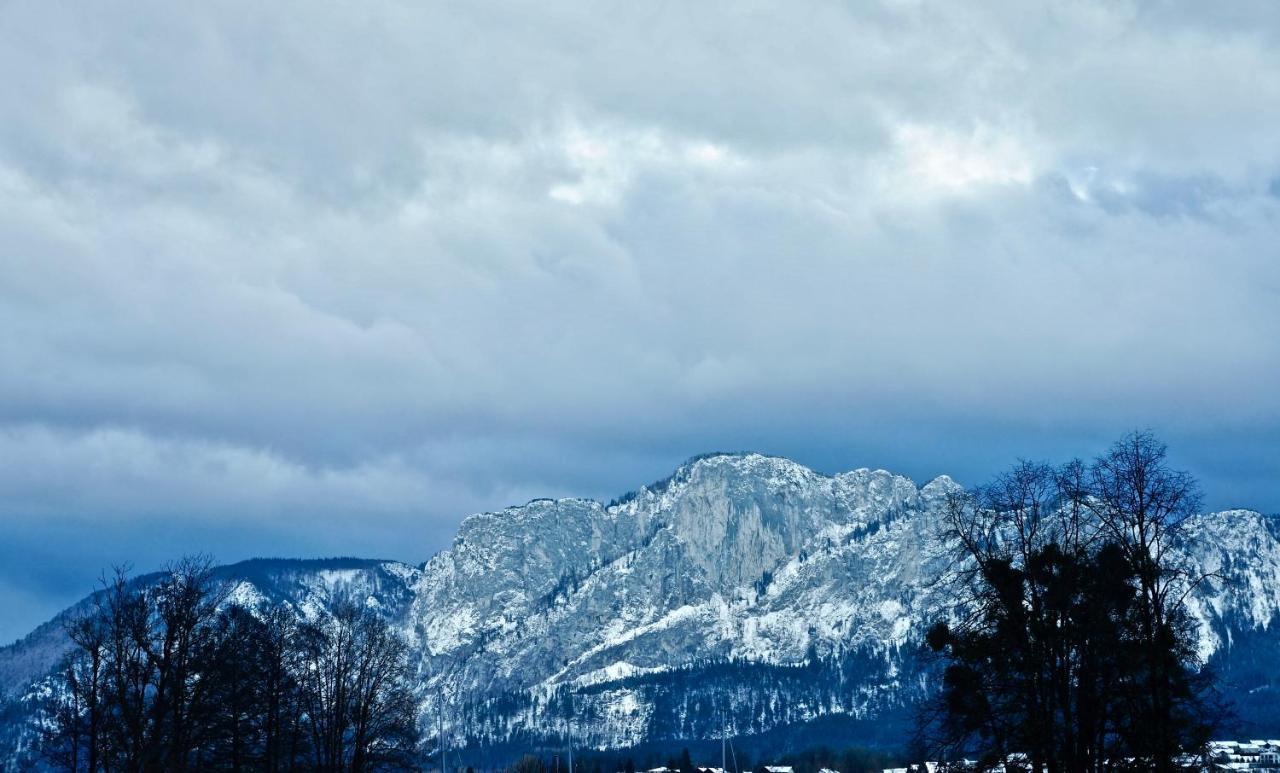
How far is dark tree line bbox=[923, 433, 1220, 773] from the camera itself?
125 feet

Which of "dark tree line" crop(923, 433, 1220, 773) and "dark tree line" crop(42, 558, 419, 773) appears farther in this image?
"dark tree line" crop(42, 558, 419, 773)

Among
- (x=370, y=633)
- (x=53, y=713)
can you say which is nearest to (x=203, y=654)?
(x=53, y=713)

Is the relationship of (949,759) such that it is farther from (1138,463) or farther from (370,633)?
(370,633)

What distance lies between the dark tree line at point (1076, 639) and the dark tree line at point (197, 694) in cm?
2788

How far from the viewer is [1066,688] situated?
40312 millimetres

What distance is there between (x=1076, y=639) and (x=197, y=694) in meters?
31.9

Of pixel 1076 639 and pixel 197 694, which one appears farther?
pixel 197 694

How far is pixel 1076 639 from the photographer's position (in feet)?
131

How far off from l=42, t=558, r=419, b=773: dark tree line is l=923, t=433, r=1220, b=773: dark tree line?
27.9 m

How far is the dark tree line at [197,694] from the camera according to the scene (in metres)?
51.8

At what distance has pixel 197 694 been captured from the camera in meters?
51.3

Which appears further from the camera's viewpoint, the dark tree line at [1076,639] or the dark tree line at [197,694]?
the dark tree line at [197,694]

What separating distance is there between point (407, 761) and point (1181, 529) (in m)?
50.7

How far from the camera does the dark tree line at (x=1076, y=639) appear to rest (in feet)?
125
